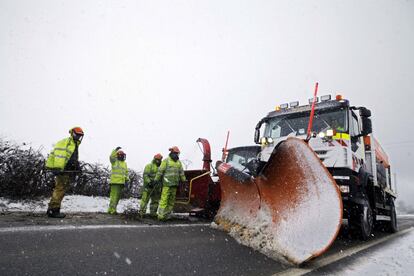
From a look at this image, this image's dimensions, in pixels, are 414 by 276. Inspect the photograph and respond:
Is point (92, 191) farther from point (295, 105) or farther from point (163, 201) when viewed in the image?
point (295, 105)

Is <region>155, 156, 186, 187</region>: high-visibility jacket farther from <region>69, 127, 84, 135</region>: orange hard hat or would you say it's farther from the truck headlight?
the truck headlight

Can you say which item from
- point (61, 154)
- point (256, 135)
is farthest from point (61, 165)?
point (256, 135)

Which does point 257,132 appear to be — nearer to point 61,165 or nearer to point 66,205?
point 61,165

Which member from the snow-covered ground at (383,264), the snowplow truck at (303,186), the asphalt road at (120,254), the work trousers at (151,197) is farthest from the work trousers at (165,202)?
the snow-covered ground at (383,264)

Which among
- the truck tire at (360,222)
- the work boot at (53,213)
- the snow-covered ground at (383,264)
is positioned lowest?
the snow-covered ground at (383,264)

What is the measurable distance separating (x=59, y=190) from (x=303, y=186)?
185 inches

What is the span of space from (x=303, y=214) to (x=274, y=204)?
57cm

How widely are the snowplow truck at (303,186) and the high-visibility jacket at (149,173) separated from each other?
313 cm

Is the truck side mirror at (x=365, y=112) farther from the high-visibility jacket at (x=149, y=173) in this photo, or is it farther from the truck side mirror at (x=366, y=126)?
the high-visibility jacket at (x=149, y=173)

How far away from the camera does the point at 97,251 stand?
3287mm

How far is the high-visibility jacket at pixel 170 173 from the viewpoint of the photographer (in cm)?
699

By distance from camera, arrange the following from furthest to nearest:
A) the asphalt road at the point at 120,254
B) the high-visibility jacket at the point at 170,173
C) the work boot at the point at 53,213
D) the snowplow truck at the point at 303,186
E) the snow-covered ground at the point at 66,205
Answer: the snow-covered ground at the point at 66,205, the high-visibility jacket at the point at 170,173, the work boot at the point at 53,213, the snowplow truck at the point at 303,186, the asphalt road at the point at 120,254

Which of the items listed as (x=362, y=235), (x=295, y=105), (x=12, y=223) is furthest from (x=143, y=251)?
(x=295, y=105)

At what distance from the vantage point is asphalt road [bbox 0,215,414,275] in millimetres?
2740
